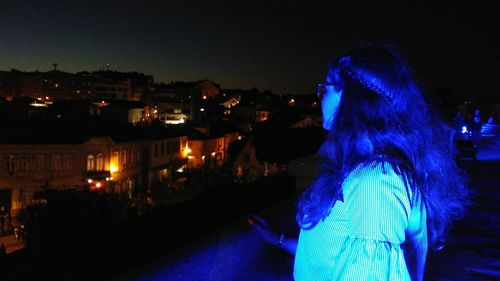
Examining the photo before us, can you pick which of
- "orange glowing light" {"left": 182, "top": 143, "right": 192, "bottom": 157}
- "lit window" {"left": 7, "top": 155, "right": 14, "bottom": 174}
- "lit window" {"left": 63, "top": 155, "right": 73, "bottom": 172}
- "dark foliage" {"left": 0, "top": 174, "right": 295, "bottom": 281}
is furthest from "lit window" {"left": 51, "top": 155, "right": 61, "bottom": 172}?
"dark foliage" {"left": 0, "top": 174, "right": 295, "bottom": 281}

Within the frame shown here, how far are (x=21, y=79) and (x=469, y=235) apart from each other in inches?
3678

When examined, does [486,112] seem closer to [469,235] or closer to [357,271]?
[469,235]

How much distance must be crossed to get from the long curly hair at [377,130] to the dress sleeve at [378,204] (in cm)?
4

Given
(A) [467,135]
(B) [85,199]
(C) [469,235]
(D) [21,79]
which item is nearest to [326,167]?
(C) [469,235]

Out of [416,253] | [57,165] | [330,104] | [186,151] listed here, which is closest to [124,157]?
[57,165]

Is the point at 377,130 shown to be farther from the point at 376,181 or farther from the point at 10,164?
the point at 10,164

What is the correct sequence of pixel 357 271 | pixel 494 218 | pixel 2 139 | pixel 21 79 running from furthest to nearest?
pixel 21 79 < pixel 2 139 < pixel 494 218 < pixel 357 271

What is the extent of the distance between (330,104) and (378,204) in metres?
0.38

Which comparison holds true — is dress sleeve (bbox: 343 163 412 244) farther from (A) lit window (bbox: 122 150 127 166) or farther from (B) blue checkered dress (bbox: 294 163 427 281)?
(A) lit window (bbox: 122 150 127 166)

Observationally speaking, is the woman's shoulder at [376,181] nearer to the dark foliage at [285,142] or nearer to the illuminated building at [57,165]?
the dark foliage at [285,142]

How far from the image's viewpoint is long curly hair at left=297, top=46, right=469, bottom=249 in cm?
125

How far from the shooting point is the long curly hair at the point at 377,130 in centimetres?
125

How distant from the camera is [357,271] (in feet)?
3.76

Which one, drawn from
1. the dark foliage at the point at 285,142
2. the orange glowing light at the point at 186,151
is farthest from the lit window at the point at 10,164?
the dark foliage at the point at 285,142
